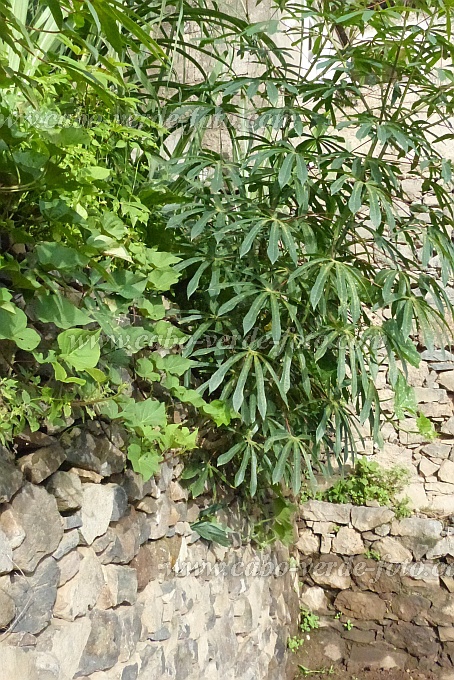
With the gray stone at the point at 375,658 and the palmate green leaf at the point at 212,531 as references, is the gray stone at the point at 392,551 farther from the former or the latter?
the palmate green leaf at the point at 212,531

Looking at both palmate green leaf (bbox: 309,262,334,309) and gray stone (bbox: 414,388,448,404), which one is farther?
gray stone (bbox: 414,388,448,404)

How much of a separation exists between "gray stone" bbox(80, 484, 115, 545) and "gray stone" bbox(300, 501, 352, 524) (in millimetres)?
1747

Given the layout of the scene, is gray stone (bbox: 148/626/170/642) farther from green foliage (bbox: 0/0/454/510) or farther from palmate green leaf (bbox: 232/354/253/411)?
palmate green leaf (bbox: 232/354/253/411)

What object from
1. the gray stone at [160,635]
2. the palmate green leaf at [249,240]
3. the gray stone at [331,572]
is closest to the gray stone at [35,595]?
the gray stone at [160,635]

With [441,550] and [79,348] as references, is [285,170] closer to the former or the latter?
[79,348]

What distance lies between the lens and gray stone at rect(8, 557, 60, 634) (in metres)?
1.11

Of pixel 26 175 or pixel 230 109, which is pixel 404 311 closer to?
pixel 230 109

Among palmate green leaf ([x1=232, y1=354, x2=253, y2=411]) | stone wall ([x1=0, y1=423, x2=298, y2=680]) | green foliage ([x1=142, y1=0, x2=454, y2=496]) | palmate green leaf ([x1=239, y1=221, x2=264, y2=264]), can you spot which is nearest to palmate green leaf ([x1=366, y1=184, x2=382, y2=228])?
green foliage ([x1=142, y1=0, x2=454, y2=496])

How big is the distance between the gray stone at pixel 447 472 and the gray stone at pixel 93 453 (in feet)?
6.58

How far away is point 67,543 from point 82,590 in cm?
13

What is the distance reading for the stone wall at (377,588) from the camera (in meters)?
2.67

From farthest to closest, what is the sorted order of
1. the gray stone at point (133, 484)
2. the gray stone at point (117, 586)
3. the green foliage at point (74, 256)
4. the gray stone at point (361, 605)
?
the gray stone at point (361, 605), the gray stone at point (133, 484), the gray stone at point (117, 586), the green foliage at point (74, 256)

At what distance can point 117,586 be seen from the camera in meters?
1.41

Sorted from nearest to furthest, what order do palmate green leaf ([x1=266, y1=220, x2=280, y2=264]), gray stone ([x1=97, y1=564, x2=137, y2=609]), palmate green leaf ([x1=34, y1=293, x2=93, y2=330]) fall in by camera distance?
palmate green leaf ([x1=34, y1=293, x2=93, y2=330]) < gray stone ([x1=97, y1=564, x2=137, y2=609]) < palmate green leaf ([x1=266, y1=220, x2=280, y2=264])
